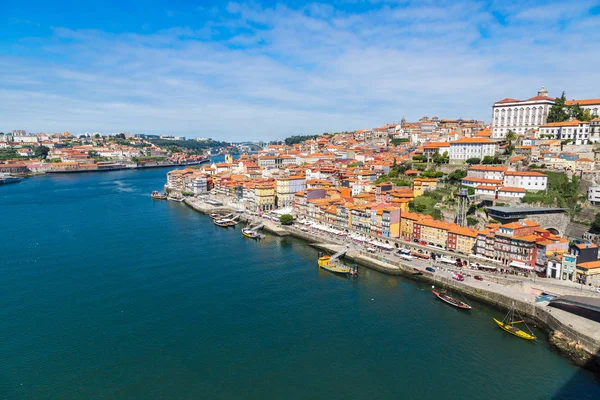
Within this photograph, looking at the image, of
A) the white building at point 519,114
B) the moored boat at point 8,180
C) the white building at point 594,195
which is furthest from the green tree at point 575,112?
the moored boat at point 8,180

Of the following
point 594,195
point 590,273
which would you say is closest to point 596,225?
point 594,195

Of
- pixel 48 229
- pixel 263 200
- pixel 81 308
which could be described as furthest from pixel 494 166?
pixel 48 229

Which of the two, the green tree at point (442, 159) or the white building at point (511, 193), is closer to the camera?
the white building at point (511, 193)

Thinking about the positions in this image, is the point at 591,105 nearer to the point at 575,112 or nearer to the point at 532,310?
the point at 575,112

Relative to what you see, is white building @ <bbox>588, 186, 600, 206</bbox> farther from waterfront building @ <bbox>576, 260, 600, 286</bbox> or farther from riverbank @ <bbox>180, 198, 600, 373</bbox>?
riverbank @ <bbox>180, 198, 600, 373</bbox>

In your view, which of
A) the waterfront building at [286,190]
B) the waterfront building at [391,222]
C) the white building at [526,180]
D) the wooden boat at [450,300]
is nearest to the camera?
the wooden boat at [450,300]

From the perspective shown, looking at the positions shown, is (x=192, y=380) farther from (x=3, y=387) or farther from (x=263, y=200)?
(x=263, y=200)

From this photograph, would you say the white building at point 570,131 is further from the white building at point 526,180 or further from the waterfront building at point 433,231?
the waterfront building at point 433,231
